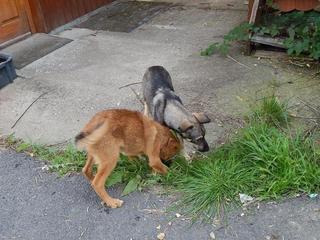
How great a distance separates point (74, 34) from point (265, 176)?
4556 mm

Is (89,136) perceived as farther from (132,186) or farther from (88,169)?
(132,186)

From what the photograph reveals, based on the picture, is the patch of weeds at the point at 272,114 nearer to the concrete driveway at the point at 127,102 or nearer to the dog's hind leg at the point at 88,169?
the concrete driveway at the point at 127,102

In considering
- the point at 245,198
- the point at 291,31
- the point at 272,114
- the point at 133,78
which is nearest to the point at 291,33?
the point at 291,31

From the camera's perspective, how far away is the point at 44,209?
3.53m

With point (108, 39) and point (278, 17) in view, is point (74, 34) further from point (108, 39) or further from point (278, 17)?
point (278, 17)

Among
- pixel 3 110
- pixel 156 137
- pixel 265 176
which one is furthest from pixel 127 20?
pixel 265 176

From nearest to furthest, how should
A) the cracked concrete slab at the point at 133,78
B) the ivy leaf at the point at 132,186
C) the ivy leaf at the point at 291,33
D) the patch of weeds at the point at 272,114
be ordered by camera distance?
the ivy leaf at the point at 132,186 → the patch of weeds at the point at 272,114 → the cracked concrete slab at the point at 133,78 → the ivy leaf at the point at 291,33

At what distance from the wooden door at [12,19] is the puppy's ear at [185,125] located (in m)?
4.06

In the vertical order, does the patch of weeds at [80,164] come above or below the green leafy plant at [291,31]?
below

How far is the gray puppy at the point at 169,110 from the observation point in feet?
11.8

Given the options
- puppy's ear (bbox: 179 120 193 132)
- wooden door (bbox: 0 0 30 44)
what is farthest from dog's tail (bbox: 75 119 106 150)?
wooden door (bbox: 0 0 30 44)

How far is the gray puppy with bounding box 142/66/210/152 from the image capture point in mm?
3609

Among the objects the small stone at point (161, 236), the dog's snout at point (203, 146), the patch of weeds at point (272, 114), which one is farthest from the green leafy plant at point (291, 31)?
the small stone at point (161, 236)

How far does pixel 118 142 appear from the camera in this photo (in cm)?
337
